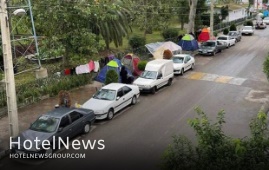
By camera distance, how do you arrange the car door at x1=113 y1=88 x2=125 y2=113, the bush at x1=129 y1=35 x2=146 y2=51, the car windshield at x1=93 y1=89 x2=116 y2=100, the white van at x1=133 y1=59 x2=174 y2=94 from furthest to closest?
the bush at x1=129 y1=35 x2=146 y2=51, the white van at x1=133 y1=59 x2=174 y2=94, the car windshield at x1=93 y1=89 x2=116 y2=100, the car door at x1=113 y1=88 x2=125 y2=113

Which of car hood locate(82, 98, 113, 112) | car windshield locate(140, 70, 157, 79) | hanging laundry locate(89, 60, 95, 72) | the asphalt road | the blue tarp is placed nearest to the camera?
the asphalt road

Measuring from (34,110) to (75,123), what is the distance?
16.1ft

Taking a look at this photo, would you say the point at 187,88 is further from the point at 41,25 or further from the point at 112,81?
the point at 41,25

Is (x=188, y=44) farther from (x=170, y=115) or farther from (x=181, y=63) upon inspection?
(x=170, y=115)

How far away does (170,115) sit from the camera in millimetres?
18188

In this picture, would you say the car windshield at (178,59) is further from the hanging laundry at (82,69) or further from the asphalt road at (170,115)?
the hanging laundry at (82,69)

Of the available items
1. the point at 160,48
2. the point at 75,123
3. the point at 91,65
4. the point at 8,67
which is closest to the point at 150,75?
the point at 91,65

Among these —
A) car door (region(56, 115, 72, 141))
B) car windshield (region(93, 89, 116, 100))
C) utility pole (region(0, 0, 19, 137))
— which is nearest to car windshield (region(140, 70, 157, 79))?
car windshield (region(93, 89, 116, 100))

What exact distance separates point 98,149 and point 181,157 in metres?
7.48

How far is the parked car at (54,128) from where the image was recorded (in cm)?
1352

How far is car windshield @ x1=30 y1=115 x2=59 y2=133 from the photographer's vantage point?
1415cm

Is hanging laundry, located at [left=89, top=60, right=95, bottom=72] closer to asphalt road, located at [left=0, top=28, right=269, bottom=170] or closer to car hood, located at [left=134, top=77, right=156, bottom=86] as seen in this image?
car hood, located at [left=134, top=77, right=156, bottom=86]

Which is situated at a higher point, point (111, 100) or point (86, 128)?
point (111, 100)

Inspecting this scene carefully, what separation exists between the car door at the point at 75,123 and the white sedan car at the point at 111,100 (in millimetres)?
1722
